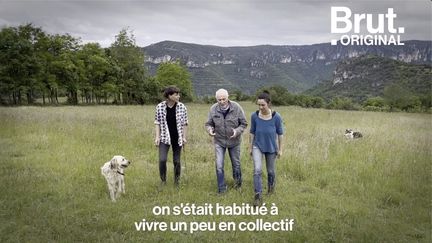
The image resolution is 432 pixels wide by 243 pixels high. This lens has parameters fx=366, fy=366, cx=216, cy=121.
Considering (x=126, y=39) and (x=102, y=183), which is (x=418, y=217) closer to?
(x=102, y=183)

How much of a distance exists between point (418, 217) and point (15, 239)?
6.92m

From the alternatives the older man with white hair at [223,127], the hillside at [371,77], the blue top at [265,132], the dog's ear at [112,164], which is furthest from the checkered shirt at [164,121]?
the hillside at [371,77]

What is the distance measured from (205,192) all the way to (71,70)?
131 ft

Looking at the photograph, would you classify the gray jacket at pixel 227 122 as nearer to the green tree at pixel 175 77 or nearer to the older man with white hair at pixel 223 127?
the older man with white hair at pixel 223 127

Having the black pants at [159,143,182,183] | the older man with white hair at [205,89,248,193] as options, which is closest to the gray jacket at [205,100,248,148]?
the older man with white hair at [205,89,248,193]

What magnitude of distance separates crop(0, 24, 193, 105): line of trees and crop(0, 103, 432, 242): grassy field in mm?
23891

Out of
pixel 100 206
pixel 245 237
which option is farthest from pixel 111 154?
pixel 245 237

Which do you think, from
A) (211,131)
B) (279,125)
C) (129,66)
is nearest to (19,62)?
(129,66)

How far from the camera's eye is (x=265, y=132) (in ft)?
23.6

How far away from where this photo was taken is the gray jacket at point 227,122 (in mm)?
7660

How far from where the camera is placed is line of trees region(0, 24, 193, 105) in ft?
110

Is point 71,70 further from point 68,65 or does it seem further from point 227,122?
point 227,122

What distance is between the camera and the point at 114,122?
1820cm

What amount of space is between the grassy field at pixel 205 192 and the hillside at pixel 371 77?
74.2 meters
